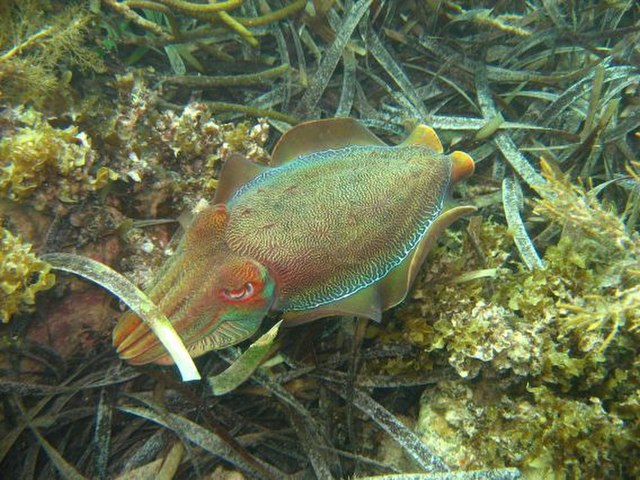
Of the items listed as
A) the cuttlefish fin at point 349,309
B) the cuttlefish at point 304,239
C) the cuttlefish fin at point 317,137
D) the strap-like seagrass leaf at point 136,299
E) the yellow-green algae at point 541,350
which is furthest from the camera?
the cuttlefish fin at point 317,137

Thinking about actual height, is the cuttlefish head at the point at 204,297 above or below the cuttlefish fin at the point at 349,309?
above

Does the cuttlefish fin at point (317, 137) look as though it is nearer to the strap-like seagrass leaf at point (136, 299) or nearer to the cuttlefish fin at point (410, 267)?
the cuttlefish fin at point (410, 267)

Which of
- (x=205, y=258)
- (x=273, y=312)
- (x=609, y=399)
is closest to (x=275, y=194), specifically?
(x=205, y=258)

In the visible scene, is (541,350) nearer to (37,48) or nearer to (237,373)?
(237,373)

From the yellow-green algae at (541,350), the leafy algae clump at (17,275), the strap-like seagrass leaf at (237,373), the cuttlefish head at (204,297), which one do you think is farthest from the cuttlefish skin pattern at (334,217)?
the leafy algae clump at (17,275)

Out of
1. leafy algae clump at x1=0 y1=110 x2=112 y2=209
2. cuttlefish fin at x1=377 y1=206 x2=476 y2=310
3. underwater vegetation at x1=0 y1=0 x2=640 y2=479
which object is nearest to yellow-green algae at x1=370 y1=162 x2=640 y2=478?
underwater vegetation at x1=0 y1=0 x2=640 y2=479

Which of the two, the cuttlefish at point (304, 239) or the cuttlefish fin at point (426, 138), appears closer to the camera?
the cuttlefish at point (304, 239)
